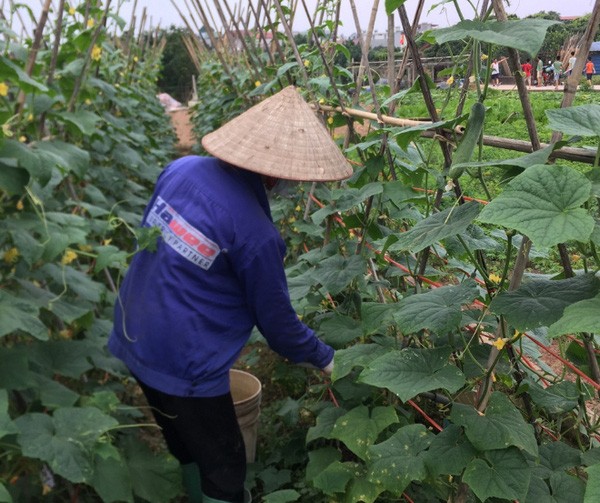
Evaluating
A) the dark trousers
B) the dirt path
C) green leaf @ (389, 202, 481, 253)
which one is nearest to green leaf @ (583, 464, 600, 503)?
green leaf @ (389, 202, 481, 253)

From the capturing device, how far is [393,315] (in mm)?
1622

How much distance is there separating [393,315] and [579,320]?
535mm

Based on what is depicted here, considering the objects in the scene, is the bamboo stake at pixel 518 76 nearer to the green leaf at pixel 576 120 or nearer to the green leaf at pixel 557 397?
the green leaf at pixel 576 120

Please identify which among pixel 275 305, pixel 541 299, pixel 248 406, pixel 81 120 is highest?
pixel 81 120

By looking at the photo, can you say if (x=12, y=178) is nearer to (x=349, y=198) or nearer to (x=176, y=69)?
(x=349, y=198)

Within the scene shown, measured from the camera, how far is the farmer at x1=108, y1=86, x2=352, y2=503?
210 centimetres

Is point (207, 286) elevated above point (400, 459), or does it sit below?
above

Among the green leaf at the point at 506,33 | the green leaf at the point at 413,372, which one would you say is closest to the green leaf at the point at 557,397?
the green leaf at the point at 413,372

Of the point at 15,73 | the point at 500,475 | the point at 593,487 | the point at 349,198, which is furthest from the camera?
the point at 349,198

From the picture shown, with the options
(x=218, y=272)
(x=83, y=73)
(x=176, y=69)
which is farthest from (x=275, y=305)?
(x=176, y=69)

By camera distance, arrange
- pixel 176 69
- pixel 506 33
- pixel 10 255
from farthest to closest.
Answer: pixel 176 69 → pixel 10 255 → pixel 506 33

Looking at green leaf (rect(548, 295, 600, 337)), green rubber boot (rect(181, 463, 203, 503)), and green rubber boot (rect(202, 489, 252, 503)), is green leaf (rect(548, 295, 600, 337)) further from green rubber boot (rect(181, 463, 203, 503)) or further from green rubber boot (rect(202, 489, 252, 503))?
green rubber boot (rect(181, 463, 203, 503))

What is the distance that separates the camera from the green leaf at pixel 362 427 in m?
2.03

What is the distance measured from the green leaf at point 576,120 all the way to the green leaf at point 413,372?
573mm
